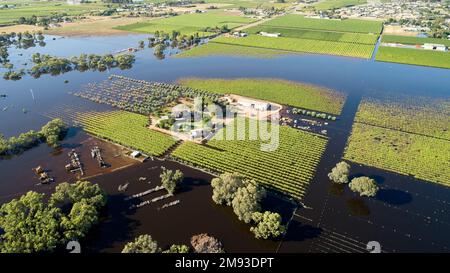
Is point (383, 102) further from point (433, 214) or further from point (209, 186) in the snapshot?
point (209, 186)

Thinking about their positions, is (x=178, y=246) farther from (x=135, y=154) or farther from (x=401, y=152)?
(x=401, y=152)

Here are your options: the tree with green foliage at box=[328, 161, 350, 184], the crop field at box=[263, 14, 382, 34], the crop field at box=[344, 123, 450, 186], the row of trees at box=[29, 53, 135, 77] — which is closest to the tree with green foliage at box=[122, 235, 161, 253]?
the tree with green foliage at box=[328, 161, 350, 184]

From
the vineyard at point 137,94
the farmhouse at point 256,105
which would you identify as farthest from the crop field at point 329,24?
the farmhouse at point 256,105

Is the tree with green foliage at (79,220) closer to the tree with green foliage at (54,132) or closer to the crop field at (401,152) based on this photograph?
the tree with green foliage at (54,132)

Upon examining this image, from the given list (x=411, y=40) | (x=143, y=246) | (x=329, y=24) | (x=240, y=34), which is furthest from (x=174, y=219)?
(x=329, y=24)

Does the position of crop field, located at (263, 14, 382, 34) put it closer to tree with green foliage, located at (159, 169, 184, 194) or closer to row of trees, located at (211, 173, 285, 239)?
row of trees, located at (211, 173, 285, 239)

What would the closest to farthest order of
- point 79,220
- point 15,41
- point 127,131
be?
point 79,220 < point 127,131 < point 15,41
